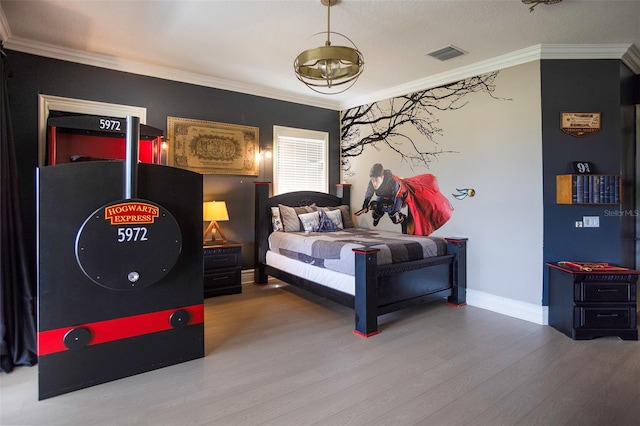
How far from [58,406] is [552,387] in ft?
10.1

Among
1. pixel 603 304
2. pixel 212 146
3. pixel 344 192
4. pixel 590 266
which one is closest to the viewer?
pixel 603 304

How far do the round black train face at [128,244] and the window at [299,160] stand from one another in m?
2.97

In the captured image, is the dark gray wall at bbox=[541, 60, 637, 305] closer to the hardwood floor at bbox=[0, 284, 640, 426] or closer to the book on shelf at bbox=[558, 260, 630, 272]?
the book on shelf at bbox=[558, 260, 630, 272]

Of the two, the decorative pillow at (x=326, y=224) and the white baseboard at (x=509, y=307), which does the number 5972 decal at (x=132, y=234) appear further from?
the white baseboard at (x=509, y=307)

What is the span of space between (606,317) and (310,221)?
10.8ft

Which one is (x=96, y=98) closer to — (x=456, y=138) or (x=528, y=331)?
(x=456, y=138)

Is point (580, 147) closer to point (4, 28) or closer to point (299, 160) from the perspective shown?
point (299, 160)

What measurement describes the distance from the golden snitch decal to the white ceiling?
4.50 feet

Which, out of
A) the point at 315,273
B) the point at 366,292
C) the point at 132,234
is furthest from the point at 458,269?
the point at 132,234

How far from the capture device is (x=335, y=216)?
205 inches

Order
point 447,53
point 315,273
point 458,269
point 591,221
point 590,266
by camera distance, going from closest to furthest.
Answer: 1. point 590,266
2. point 591,221
3. point 447,53
4. point 315,273
5. point 458,269

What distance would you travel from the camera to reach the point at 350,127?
5.89 m

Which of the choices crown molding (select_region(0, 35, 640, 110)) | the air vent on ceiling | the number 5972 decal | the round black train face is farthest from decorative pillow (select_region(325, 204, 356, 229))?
the number 5972 decal

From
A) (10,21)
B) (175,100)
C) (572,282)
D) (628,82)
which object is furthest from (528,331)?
(10,21)
